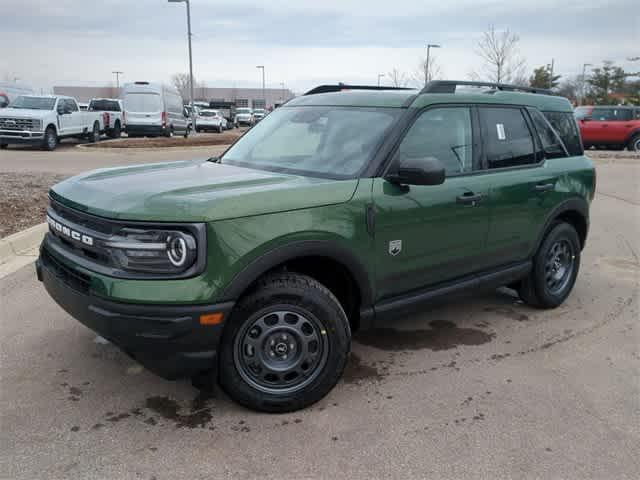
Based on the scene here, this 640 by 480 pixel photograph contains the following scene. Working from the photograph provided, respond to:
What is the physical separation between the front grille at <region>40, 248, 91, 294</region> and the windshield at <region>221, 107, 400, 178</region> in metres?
1.44

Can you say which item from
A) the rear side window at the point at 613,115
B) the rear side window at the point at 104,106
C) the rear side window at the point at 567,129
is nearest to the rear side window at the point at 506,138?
the rear side window at the point at 567,129

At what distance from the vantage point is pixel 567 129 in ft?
17.3

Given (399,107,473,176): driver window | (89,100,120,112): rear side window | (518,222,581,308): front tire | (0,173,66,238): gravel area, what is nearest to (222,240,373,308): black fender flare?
(399,107,473,176): driver window

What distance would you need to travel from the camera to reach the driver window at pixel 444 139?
3.87 meters

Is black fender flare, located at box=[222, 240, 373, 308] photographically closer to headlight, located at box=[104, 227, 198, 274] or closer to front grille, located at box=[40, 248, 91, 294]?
headlight, located at box=[104, 227, 198, 274]

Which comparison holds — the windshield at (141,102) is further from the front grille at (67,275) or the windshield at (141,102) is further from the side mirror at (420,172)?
the side mirror at (420,172)

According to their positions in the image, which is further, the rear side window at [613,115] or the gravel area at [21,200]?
the rear side window at [613,115]

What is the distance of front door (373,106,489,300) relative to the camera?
3643mm

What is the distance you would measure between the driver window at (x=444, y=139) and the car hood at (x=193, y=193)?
617 millimetres

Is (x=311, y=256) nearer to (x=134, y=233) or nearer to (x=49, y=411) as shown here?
(x=134, y=233)

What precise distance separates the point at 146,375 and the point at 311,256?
138 cm

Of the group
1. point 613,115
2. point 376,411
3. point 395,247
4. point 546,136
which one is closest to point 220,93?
point 613,115

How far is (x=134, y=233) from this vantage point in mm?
Result: 2934

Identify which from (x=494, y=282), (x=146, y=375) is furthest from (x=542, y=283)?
(x=146, y=375)
